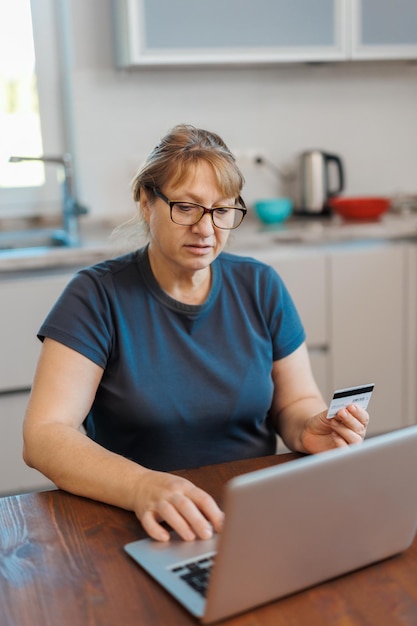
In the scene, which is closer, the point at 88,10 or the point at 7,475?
the point at 7,475

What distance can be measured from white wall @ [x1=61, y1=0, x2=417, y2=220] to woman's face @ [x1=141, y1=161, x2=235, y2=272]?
1.67 meters

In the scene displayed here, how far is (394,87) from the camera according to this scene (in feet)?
11.3

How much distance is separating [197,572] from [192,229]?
2.12 ft

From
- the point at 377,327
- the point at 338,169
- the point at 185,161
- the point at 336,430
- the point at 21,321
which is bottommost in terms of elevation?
the point at 377,327

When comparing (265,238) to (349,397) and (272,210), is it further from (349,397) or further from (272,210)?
(349,397)

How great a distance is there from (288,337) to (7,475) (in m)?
1.39

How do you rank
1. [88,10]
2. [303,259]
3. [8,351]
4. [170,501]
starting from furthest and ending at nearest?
[88,10]
[303,259]
[8,351]
[170,501]

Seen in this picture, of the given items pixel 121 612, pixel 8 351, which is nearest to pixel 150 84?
pixel 8 351

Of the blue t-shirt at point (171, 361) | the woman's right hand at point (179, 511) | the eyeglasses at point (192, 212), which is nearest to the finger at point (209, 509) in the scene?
the woman's right hand at point (179, 511)

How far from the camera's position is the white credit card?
1178 mm

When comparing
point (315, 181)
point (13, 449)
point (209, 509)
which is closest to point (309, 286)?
point (315, 181)

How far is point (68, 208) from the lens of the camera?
2939mm

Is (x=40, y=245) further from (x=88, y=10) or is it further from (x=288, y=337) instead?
(x=288, y=337)

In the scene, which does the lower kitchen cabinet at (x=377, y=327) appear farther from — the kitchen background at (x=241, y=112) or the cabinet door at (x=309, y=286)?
the kitchen background at (x=241, y=112)
